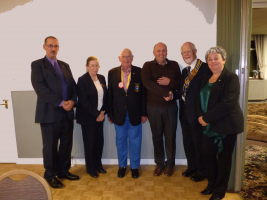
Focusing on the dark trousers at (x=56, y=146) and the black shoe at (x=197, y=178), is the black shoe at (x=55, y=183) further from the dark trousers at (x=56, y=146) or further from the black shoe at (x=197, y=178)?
the black shoe at (x=197, y=178)

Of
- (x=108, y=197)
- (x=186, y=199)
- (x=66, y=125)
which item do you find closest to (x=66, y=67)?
(x=66, y=125)

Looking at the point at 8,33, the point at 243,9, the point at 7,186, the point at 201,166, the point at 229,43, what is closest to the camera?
the point at 7,186

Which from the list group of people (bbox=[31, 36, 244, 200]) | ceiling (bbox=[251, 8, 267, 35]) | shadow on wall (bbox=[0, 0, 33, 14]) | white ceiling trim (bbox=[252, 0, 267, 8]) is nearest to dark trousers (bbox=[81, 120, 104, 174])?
group of people (bbox=[31, 36, 244, 200])

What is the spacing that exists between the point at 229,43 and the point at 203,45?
635 mm

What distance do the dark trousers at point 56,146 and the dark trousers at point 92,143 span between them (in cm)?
22

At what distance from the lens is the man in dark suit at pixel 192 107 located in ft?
7.72

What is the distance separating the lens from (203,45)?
2910 millimetres

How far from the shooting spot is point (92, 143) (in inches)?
105

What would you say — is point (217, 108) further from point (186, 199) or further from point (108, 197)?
point (108, 197)

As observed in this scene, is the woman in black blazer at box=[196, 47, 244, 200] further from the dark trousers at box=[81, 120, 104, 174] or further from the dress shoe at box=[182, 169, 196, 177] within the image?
the dark trousers at box=[81, 120, 104, 174]

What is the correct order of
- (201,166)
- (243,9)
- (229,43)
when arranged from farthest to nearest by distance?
(201,166) < (229,43) < (243,9)

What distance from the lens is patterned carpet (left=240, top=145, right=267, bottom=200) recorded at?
226cm

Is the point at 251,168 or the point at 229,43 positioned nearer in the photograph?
the point at 229,43

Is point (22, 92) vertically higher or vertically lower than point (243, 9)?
lower
